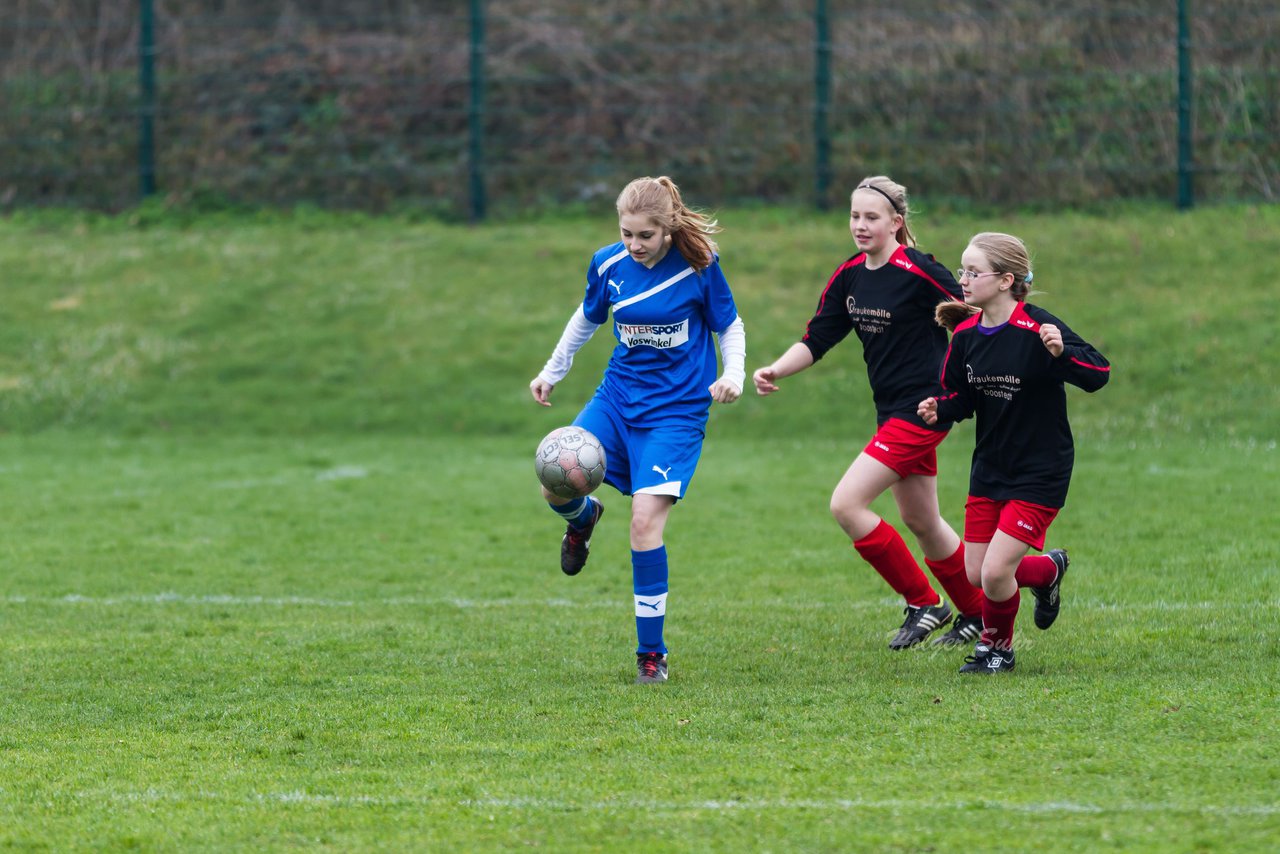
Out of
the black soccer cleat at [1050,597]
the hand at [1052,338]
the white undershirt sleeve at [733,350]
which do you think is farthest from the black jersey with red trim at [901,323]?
the hand at [1052,338]

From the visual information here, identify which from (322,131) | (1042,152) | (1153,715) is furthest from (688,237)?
(322,131)

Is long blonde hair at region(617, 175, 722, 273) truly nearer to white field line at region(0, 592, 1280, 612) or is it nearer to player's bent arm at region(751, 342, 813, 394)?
player's bent arm at region(751, 342, 813, 394)

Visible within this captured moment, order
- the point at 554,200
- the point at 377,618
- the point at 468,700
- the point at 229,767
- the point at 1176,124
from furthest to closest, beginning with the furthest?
the point at 554,200 → the point at 1176,124 → the point at 377,618 → the point at 468,700 → the point at 229,767

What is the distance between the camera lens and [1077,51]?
18156 millimetres

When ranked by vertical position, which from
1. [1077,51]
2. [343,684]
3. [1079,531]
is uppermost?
[1077,51]

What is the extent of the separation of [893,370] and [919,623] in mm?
1085

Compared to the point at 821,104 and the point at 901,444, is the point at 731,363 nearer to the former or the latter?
the point at 901,444

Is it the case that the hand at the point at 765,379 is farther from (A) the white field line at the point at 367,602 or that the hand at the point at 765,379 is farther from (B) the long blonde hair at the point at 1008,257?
(A) the white field line at the point at 367,602

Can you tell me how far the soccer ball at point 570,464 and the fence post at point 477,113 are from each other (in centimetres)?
1368

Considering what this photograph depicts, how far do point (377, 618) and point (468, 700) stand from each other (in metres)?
2.04

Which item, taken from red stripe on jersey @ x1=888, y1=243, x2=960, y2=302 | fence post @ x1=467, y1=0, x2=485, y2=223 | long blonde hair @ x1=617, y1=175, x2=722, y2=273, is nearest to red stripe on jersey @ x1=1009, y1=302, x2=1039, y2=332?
red stripe on jersey @ x1=888, y1=243, x2=960, y2=302

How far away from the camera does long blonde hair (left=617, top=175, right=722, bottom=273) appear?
6.11 metres

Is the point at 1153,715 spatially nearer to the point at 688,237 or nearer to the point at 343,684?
the point at 688,237

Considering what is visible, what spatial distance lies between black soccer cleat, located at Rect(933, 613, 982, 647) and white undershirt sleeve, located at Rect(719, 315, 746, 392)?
141 centimetres
